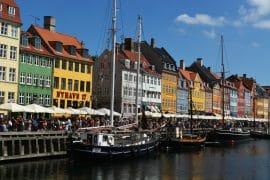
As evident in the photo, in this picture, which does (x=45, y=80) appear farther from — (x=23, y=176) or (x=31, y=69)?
(x=23, y=176)

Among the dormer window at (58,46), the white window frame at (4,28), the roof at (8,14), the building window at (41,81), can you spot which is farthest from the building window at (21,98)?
the dormer window at (58,46)

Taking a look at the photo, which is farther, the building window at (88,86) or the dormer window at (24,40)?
the building window at (88,86)

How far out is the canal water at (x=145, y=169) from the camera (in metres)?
39.3

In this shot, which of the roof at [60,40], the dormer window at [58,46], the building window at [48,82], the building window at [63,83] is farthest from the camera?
the building window at [63,83]

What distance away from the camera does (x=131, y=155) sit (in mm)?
53125

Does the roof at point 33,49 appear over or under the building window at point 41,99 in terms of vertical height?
over

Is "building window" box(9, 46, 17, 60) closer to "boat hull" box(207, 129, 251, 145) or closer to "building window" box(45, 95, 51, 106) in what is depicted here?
"building window" box(45, 95, 51, 106)

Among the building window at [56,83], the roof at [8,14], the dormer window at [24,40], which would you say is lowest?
the building window at [56,83]

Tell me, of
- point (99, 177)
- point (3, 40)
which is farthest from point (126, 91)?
point (99, 177)

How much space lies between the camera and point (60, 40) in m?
81.4

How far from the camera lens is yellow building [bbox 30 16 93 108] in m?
77.1

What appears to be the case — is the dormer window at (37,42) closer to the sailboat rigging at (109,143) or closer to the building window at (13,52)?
the building window at (13,52)

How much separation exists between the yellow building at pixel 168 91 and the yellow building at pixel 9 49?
44.9 m

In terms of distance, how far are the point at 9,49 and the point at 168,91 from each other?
1966 inches
